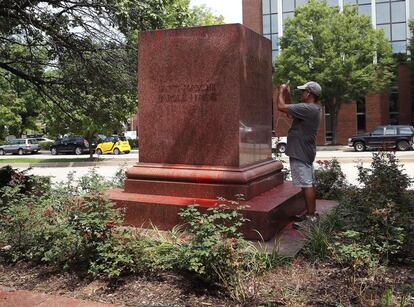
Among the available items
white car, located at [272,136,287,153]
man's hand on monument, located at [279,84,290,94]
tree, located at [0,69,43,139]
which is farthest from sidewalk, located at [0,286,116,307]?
tree, located at [0,69,43,139]

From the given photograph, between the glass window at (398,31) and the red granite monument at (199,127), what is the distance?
43.4 meters

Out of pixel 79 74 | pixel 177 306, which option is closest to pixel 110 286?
pixel 177 306

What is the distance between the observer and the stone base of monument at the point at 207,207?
5359mm

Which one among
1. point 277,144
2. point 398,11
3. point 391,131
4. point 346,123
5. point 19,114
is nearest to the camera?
point 277,144

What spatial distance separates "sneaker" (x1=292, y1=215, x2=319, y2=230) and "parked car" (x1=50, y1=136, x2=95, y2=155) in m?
38.5

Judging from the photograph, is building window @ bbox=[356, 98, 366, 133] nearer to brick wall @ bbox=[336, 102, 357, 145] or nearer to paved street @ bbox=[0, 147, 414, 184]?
brick wall @ bbox=[336, 102, 357, 145]

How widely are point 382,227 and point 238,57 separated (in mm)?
2768

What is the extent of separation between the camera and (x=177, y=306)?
3.73 metres

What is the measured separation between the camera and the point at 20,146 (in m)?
49.7

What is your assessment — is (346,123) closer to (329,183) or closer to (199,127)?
(329,183)

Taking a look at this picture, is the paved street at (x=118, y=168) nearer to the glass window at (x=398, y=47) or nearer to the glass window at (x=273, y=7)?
the glass window at (x=398, y=47)

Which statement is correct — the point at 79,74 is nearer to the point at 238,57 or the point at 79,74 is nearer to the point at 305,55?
the point at 238,57

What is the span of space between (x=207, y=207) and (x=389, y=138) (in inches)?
1224

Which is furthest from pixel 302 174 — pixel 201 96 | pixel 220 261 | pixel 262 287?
pixel 220 261
